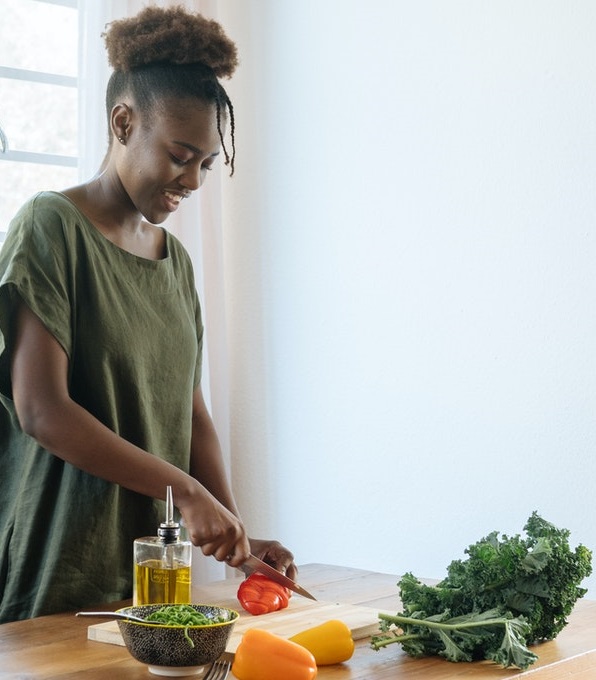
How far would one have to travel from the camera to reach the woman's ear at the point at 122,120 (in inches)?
66.4

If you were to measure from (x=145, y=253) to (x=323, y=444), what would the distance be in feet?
3.89

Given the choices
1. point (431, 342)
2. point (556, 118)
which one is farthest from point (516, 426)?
point (556, 118)

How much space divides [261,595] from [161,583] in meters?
0.18

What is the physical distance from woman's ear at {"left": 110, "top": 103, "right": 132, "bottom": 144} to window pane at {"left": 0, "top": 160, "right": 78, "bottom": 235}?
1.13 metres

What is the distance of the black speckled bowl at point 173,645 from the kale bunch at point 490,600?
213mm

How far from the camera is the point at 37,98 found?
280cm

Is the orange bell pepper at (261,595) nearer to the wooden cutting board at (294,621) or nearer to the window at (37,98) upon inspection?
the wooden cutting board at (294,621)

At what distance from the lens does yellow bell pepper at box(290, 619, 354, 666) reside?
1188mm

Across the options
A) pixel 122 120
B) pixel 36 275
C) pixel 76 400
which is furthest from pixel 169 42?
pixel 76 400

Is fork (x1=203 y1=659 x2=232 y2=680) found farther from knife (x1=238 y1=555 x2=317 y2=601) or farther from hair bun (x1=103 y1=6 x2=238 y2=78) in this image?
hair bun (x1=103 y1=6 x2=238 y2=78)

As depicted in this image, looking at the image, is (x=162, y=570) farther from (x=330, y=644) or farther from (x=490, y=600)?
(x=490, y=600)

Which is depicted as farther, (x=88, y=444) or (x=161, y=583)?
(x=88, y=444)

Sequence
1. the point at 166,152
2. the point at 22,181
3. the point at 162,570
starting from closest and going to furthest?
the point at 162,570 → the point at 166,152 → the point at 22,181

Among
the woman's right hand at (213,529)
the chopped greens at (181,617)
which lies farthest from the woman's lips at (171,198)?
the chopped greens at (181,617)
